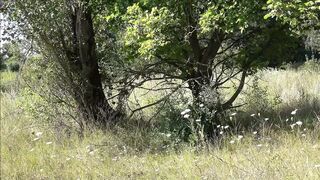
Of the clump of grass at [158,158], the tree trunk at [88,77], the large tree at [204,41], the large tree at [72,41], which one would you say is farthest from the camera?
the tree trunk at [88,77]

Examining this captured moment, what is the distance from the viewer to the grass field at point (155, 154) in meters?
5.06

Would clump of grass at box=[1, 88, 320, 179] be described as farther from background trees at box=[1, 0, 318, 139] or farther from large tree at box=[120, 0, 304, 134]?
large tree at box=[120, 0, 304, 134]

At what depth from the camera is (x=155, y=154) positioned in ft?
20.8

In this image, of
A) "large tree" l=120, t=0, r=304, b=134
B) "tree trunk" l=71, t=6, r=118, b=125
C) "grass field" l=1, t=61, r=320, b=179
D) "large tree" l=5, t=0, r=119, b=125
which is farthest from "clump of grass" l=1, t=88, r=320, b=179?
"large tree" l=120, t=0, r=304, b=134

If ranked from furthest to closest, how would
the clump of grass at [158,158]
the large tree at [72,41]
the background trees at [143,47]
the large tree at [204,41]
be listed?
1. the large tree at [72,41]
2. the background trees at [143,47]
3. the large tree at [204,41]
4. the clump of grass at [158,158]

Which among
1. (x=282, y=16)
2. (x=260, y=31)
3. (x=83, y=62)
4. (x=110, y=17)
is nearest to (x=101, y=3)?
(x=110, y=17)

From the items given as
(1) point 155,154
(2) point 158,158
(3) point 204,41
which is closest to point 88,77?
(3) point 204,41

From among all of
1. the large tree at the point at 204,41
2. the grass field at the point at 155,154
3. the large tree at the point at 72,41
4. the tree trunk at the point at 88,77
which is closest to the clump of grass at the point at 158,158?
the grass field at the point at 155,154

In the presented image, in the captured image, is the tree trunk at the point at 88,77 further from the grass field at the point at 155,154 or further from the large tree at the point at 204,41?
the large tree at the point at 204,41

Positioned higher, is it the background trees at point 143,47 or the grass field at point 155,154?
the background trees at point 143,47

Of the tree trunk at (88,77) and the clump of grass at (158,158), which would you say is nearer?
the clump of grass at (158,158)

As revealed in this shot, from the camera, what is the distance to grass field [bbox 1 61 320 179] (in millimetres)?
5059

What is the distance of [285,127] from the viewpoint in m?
6.73

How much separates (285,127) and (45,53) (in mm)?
4033
